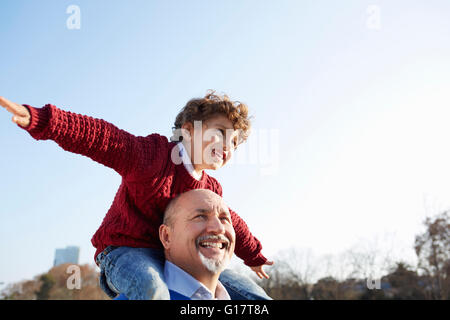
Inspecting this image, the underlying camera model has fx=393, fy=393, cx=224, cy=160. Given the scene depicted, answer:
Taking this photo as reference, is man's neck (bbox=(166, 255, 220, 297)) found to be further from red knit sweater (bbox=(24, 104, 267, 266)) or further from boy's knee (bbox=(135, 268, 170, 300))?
red knit sweater (bbox=(24, 104, 267, 266))

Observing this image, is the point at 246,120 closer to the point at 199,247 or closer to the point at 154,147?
the point at 154,147

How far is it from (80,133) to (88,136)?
56mm

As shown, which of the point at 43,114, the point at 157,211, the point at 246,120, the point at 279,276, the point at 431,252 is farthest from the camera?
the point at 279,276

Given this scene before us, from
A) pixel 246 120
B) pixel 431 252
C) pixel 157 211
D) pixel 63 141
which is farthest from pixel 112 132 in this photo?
pixel 431 252

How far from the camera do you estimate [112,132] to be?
268 cm

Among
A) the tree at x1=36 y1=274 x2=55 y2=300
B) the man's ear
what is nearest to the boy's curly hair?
the man's ear

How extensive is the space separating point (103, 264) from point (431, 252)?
26.2m

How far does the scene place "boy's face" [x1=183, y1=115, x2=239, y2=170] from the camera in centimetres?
A: 317

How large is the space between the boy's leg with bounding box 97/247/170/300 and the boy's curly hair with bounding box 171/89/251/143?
3.60 ft

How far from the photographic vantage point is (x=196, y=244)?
2842mm

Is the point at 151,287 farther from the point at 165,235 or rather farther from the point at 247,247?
the point at 247,247

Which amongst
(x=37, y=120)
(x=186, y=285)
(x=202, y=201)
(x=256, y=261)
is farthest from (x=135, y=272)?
(x=256, y=261)

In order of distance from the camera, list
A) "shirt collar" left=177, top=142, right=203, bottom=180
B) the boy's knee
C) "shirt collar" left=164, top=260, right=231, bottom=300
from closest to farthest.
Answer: the boy's knee → "shirt collar" left=164, top=260, right=231, bottom=300 → "shirt collar" left=177, top=142, right=203, bottom=180
